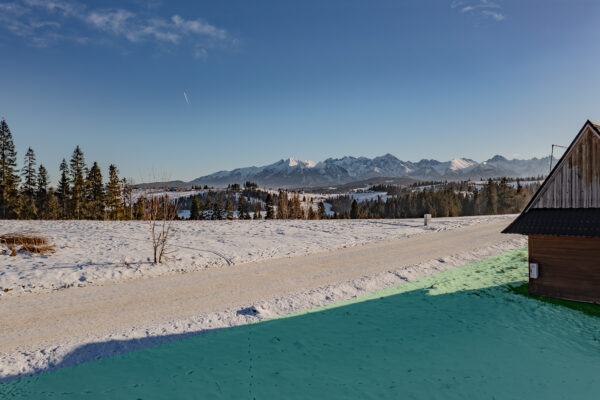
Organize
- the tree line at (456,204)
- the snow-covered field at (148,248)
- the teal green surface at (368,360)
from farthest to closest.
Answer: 1. the tree line at (456,204)
2. the snow-covered field at (148,248)
3. the teal green surface at (368,360)

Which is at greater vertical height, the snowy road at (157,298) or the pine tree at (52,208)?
the pine tree at (52,208)

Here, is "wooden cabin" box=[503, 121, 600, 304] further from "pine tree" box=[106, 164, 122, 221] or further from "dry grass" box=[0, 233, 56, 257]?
"pine tree" box=[106, 164, 122, 221]

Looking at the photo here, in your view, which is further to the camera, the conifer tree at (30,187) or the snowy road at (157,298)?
the conifer tree at (30,187)

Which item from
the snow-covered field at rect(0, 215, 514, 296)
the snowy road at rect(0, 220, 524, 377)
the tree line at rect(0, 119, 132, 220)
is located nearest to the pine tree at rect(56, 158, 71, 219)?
the tree line at rect(0, 119, 132, 220)

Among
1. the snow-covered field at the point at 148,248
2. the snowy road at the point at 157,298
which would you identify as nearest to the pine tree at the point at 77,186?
the snow-covered field at the point at 148,248

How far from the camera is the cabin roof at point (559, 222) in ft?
35.9

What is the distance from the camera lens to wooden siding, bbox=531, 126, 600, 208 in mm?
11484

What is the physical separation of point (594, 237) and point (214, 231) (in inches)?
892

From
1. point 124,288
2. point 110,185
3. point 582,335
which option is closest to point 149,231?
point 124,288

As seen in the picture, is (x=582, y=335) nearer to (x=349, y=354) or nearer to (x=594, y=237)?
(x=594, y=237)

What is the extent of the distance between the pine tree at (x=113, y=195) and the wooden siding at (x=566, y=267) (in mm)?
58580

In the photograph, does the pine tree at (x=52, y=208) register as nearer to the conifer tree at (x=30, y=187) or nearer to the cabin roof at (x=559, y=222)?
the conifer tree at (x=30, y=187)

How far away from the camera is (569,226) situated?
11.3 m

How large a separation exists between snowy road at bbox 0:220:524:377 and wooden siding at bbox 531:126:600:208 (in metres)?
6.26
